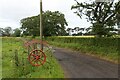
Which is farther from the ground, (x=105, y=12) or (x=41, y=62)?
(x=105, y=12)

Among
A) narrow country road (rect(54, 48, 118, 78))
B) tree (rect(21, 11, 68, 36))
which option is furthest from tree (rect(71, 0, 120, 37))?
tree (rect(21, 11, 68, 36))

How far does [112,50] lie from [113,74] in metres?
13.6

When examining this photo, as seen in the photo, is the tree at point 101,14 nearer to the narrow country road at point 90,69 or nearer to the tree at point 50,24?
the narrow country road at point 90,69

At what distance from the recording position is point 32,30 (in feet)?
381

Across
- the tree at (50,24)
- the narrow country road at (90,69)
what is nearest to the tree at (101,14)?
the narrow country road at (90,69)

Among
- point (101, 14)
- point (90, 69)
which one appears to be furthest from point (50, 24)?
point (90, 69)

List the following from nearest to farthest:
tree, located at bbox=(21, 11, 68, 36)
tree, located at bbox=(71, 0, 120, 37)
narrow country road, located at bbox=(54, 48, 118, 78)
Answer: narrow country road, located at bbox=(54, 48, 118, 78) < tree, located at bbox=(71, 0, 120, 37) < tree, located at bbox=(21, 11, 68, 36)

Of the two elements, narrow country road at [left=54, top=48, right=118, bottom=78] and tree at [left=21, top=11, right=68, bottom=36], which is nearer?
narrow country road at [left=54, top=48, right=118, bottom=78]

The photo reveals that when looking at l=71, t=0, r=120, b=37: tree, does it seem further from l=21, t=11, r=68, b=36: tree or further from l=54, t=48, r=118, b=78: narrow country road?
l=21, t=11, r=68, b=36: tree

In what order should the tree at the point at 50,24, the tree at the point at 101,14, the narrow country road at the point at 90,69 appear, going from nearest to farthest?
1. the narrow country road at the point at 90,69
2. the tree at the point at 101,14
3. the tree at the point at 50,24

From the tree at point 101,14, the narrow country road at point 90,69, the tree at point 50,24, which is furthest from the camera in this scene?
the tree at point 50,24

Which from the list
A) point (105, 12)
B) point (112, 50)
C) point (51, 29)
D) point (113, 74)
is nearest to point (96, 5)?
point (105, 12)

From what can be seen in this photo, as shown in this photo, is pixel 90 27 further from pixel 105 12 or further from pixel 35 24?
pixel 35 24

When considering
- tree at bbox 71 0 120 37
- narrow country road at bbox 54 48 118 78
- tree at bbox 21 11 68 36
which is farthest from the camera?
tree at bbox 21 11 68 36
